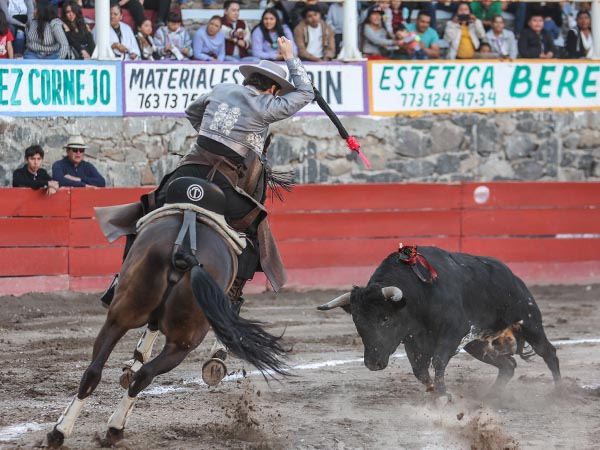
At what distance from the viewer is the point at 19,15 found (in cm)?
1144

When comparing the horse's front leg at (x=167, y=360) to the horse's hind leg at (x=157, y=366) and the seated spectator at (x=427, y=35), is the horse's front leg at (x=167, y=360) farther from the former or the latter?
the seated spectator at (x=427, y=35)

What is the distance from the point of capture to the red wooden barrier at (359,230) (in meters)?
10.6

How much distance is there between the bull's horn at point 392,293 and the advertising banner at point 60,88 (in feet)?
20.5

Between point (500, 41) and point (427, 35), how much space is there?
0.90 meters

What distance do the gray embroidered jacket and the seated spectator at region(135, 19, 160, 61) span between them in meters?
6.26

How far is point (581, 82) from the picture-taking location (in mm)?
13547

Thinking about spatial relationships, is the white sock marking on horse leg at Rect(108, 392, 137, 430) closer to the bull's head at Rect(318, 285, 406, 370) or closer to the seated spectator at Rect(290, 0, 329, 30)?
the bull's head at Rect(318, 285, 406, 370)

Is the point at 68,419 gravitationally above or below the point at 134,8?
below

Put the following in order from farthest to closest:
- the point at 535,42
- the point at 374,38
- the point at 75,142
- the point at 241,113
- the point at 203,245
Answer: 1. the point at 535,42
2. the point at 374,38
3. the point at 75,142
4. the point at 241,113
5. the point at 203,245

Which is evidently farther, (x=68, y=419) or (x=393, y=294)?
(x=393, y=294)

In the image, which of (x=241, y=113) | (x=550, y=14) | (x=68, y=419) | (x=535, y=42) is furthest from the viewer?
(x=550, y=14)

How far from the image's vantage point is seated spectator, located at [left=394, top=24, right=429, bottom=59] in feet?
42.7

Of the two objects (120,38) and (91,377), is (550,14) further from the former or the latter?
(91,377)

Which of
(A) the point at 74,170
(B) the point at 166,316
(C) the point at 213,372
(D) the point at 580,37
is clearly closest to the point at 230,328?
(B) the point at 166,316
